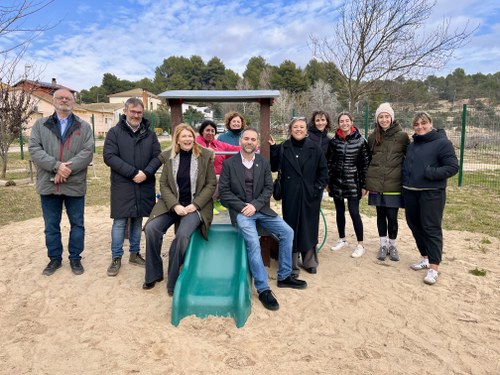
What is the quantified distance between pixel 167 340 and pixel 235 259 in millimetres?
1053

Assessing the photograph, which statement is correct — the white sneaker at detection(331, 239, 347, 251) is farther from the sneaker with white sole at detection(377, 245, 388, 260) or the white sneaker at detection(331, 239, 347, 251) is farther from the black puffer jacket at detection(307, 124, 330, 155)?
the black puffer jacket at detection(307, 124, 330, 155)

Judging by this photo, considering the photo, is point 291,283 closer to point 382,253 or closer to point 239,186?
point 239,186

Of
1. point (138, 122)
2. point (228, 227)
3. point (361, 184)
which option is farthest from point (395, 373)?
point (138, 122)

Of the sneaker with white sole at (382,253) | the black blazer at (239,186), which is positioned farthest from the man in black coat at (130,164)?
the sneaker with white sole at (382,253)

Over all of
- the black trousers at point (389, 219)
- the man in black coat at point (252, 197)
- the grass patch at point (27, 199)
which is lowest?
the grass patch at point (27, 199)

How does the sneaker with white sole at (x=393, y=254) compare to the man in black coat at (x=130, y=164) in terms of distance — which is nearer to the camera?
the man in black coat at (x=130, y=164)

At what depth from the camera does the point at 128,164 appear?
3967mm

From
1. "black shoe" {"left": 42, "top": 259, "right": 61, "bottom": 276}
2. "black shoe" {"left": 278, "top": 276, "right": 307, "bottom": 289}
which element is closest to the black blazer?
"black shoe" {"left": 278, "top": 276, "right": 307, "bottom": 289}

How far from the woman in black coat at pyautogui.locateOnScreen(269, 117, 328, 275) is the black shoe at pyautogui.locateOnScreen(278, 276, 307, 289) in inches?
8.5

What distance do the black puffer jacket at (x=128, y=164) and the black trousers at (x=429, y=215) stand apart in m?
2.79

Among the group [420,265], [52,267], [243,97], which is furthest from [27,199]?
[420,265]

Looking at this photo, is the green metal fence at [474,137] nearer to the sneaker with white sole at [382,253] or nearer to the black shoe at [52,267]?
the sneaker with white sole at [382,253]

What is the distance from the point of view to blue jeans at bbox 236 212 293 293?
3.50 metres

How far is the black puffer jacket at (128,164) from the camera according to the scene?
397 cm
